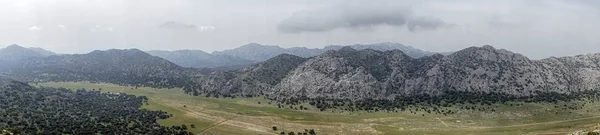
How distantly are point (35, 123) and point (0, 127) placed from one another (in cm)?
A: 2069

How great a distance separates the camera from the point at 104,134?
18900cm

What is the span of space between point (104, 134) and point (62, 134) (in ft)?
50.4

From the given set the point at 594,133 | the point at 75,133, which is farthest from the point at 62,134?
the point at 594,133

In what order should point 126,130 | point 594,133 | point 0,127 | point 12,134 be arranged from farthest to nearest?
point 126,130 < point 0,127 < point 12,134 < point 594,133

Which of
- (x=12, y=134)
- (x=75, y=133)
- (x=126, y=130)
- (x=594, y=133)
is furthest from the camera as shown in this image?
(x=126, y=130)

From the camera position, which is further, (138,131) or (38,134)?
(138,131)

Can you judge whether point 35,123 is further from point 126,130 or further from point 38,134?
point 126,130

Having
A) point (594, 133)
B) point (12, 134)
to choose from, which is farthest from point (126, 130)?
point (594, 133)

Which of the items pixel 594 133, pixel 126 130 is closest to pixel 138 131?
pixel 126 130

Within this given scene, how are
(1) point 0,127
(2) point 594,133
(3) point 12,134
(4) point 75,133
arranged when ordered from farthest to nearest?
1. (4) point 75,133
2. (1) point 0,127
3. (3) point 12,134
4. (2) point 594,133

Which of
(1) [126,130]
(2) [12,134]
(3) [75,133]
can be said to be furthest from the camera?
(1) [126,130]

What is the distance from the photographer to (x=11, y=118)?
644 ft

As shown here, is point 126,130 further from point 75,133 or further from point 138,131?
point 75,133

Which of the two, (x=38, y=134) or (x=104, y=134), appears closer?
(x=38, y=134)
